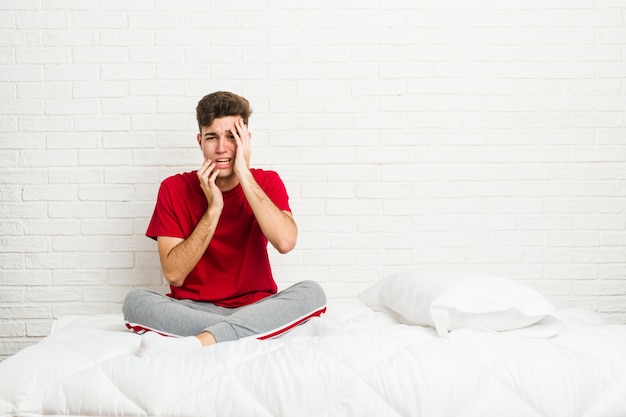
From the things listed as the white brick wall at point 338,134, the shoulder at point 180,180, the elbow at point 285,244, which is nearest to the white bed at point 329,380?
the elbow at point 285,244

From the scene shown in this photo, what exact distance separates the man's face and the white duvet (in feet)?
3.39

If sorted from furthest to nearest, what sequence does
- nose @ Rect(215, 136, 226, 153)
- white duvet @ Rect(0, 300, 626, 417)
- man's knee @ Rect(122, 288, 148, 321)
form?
1. nose @ Rect(215, 136, 226, 153)
2. man's knee @ Rect(122, 288, 148, 321)
3. white duvet @ Rect(0, 300, 626, 417)

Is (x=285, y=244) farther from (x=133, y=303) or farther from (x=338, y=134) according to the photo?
(x=338, y=134)

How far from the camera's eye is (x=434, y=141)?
3244 mm

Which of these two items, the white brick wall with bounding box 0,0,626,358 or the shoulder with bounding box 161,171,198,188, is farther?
the white brick wall with bounding box 0,0,626,358

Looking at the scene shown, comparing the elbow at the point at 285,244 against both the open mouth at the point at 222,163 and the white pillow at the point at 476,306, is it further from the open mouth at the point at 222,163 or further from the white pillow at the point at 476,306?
the white pillow at the point at 476,306

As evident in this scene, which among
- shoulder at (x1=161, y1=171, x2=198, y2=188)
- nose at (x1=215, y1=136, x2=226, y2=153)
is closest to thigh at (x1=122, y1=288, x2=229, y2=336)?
shoulder at (x1=161, y1=171, x2=198, y2=188)

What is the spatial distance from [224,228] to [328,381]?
1157mm

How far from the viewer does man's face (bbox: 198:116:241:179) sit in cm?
274

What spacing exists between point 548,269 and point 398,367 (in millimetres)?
1782

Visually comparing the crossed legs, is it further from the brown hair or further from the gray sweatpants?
the brown hair

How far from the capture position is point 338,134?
3.24m

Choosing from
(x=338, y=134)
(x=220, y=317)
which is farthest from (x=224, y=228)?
(x=338, y=134)

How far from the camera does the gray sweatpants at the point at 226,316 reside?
7.11 feet
